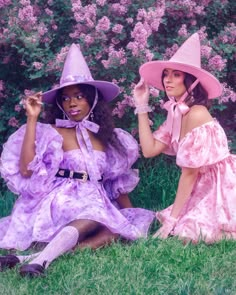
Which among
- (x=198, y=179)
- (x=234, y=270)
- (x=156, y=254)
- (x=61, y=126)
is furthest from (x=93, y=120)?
(x=234, y=270)

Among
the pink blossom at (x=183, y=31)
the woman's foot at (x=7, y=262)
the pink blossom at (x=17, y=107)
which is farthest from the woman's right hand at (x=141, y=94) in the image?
the woman's foot at (x=7, y=262)

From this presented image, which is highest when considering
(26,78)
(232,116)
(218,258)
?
(26,78)

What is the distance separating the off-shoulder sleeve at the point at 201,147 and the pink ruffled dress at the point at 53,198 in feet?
2.01

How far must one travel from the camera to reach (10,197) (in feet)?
18.8

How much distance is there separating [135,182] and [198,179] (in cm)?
55

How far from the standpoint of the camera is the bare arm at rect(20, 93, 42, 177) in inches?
190

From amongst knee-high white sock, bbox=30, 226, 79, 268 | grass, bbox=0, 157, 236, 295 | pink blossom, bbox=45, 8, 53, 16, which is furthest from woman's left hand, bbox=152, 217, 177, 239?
pink blossom, bbox=45, 8, 53, 16

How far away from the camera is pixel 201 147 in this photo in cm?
475

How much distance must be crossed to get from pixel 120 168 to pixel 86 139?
1.20ft

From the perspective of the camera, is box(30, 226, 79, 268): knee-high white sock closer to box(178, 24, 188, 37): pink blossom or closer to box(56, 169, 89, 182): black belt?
box(56, 169, 89, 182): black belt

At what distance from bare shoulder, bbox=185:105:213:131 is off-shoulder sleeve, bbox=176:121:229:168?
0.03 m

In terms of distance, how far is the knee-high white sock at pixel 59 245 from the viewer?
418 cm

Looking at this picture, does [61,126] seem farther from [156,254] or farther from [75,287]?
[75,287]

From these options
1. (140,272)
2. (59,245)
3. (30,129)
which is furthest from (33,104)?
(140,272)
